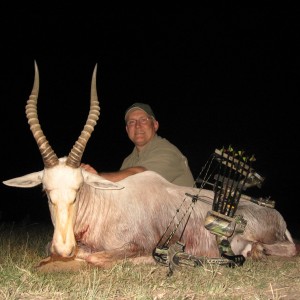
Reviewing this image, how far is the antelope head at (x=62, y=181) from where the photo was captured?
3.89 meters

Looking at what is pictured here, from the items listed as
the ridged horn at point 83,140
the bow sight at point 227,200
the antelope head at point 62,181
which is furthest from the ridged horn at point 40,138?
the bow sight at point 227,200

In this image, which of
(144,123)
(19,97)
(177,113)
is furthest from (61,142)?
(144,123)

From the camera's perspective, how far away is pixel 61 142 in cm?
5403

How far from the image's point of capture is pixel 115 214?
4.80 metres

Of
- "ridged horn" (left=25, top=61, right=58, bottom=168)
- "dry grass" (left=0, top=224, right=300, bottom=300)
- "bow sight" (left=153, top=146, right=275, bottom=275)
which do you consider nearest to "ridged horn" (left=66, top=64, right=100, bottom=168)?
"ridged horn" (left=25, top=61, right=58, bottom=168)

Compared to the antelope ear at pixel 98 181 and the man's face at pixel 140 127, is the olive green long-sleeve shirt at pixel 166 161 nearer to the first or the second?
the man's face at pixel 140 127

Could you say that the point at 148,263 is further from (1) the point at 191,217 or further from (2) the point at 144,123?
(2) the point at 144,123

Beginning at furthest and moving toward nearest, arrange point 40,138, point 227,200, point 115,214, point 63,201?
point 115,214 < point 227,200 < point 40,138 < point 63,201

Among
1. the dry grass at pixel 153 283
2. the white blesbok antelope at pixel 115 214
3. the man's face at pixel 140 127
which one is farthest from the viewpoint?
the man's face at pixel 140 127

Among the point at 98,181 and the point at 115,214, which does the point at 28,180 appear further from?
the point at 115,214

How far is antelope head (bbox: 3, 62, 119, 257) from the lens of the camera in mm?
3889

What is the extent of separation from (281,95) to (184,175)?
207 feet

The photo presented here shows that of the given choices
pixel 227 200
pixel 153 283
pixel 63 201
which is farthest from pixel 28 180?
pixel 227 200

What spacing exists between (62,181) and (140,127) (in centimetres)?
262
